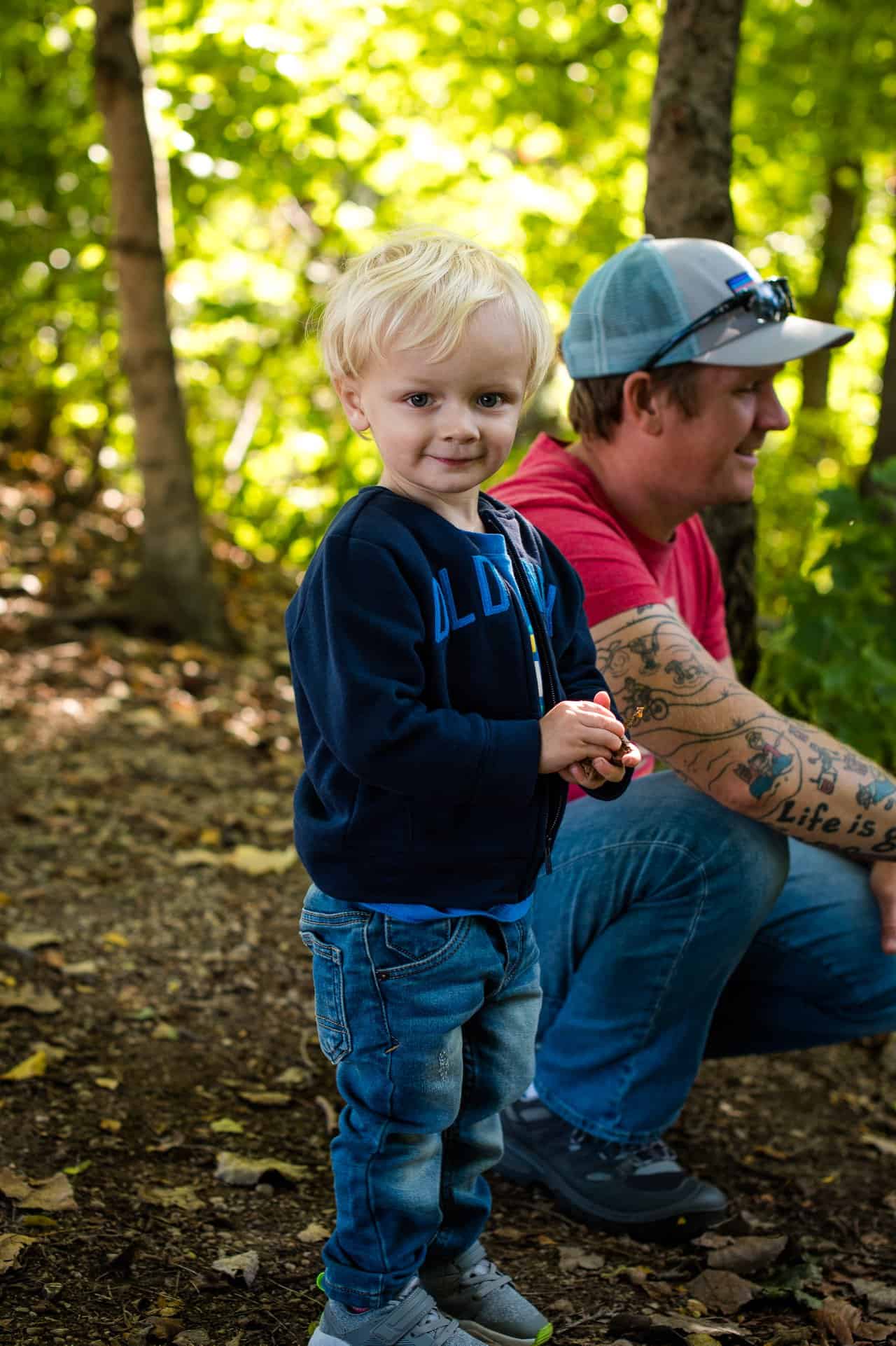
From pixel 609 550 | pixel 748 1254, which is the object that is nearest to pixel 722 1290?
pixel 748 1254

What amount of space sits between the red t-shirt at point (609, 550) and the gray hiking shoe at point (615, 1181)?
694mm

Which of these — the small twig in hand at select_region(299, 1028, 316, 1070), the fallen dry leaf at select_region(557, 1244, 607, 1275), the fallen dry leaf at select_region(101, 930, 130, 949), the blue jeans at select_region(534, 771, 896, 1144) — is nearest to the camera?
the fallen dry leaf at select_region(557, 1244, 607, 1275)

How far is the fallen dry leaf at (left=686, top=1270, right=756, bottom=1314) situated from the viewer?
2260 millimetres

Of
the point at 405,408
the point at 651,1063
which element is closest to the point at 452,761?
the point at 405,408

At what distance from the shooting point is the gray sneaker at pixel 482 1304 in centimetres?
203

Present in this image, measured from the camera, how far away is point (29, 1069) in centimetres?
279

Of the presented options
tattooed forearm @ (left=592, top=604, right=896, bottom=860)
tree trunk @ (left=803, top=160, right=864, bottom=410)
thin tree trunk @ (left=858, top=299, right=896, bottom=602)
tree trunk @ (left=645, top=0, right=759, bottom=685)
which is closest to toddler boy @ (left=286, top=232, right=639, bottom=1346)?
tattooed forearm @ (left=592, top=604, right=896, bottom=860)

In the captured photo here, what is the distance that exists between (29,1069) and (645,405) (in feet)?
6.08

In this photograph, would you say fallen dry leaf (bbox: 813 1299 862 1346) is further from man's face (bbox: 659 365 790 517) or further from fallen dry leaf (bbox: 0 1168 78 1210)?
man's face (bbox: 659 365 790 517)

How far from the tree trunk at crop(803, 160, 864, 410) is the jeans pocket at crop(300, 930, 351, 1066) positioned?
9337 millimetres

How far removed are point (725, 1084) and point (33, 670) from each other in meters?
3.52

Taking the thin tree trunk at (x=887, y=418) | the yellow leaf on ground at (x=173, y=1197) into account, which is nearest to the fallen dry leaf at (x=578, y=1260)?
the yellow leaf on ground at (x=173, y=1197)

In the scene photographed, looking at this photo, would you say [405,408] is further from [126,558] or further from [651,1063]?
[126,558]

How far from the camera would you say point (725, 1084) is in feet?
10.6
